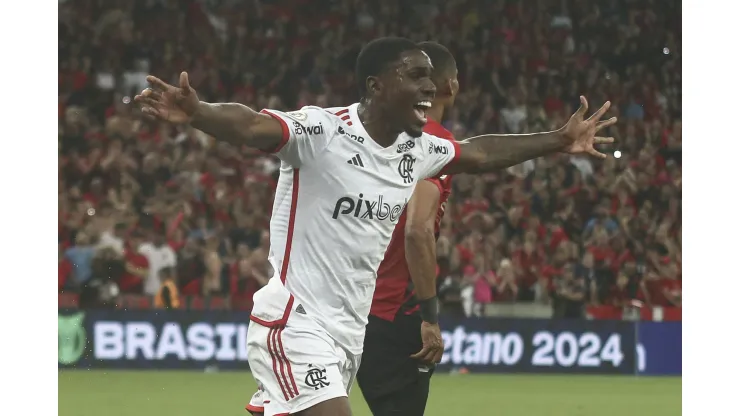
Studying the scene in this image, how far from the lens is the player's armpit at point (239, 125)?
480cm

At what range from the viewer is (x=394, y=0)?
2467cm

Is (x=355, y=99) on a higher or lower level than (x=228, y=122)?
higher

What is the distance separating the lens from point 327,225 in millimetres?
5348

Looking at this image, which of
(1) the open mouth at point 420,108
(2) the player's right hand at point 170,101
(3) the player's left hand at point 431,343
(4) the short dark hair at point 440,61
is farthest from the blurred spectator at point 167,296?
(2) the player's right hand at point 170,101

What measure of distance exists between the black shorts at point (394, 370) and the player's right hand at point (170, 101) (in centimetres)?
250

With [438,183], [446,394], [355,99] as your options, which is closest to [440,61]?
[438,183]

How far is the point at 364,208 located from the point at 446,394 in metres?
8.77

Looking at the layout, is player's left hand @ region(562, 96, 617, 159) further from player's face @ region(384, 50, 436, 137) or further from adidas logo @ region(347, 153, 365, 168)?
adidas logo @ region(347, 153, 365, 168)

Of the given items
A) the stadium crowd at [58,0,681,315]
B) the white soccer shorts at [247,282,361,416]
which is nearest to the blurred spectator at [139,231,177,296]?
the stadium crowd at [58,0,681,315]

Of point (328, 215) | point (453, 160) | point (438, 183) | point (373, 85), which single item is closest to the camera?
point (328, 215)

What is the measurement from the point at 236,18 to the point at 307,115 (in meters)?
18.7

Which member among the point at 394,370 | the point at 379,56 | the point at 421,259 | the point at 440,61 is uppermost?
the point at 440,61

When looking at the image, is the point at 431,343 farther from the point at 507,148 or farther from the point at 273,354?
the point at 273,354

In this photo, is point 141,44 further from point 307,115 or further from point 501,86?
point 307,115
